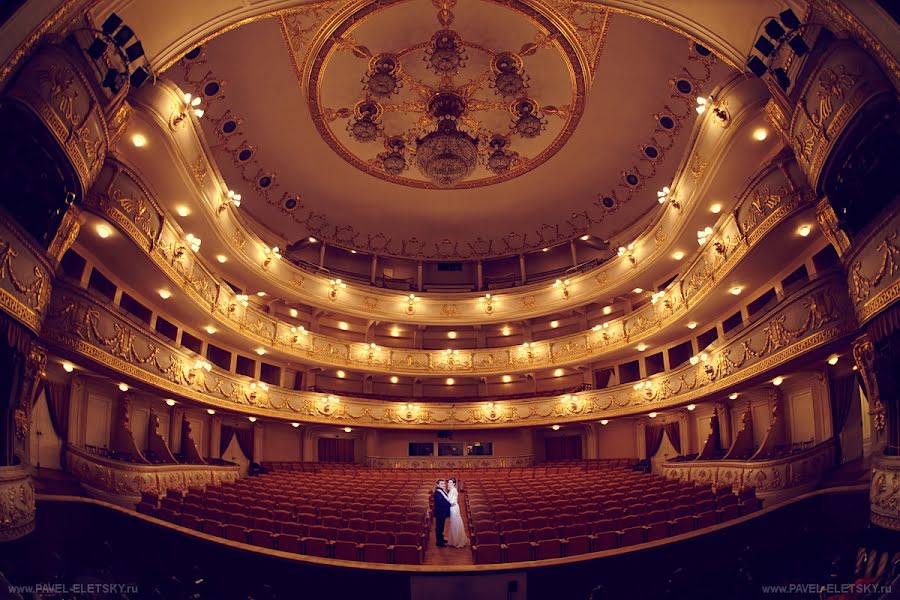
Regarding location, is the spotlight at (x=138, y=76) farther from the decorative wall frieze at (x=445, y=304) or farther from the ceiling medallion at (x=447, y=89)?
the ceiling medallion at (x=447, y=89)

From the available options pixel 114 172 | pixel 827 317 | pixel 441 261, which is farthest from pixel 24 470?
pixel 441 261

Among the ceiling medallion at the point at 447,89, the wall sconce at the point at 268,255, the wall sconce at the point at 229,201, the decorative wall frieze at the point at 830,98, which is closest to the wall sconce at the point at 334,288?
the wall sconce at the point at 268,255

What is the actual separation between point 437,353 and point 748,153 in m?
13.9

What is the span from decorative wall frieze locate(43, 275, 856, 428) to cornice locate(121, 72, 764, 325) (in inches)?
137

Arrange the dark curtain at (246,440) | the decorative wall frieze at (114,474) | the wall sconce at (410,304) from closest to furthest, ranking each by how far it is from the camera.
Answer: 1. the decorative wall frieze at (114,474)
2. the dark curtain at (246,440)
3. the wall sconce at (410,304)

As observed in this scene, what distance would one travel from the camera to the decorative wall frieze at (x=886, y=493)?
5305mm

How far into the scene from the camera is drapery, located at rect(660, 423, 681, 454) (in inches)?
648

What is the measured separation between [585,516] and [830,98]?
635cm

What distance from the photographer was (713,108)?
387 inches

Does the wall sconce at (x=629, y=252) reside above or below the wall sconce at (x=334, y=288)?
above

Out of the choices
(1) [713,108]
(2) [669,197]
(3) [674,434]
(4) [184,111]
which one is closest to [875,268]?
(1) [713,108]

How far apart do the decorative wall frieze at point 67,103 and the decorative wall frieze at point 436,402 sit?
10.4ft

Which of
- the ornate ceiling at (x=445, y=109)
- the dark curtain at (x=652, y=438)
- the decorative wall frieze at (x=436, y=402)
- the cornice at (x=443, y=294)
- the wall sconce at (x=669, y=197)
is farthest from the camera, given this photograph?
the dark curtain at (x=652, y=438)

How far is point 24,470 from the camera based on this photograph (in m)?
5.59
